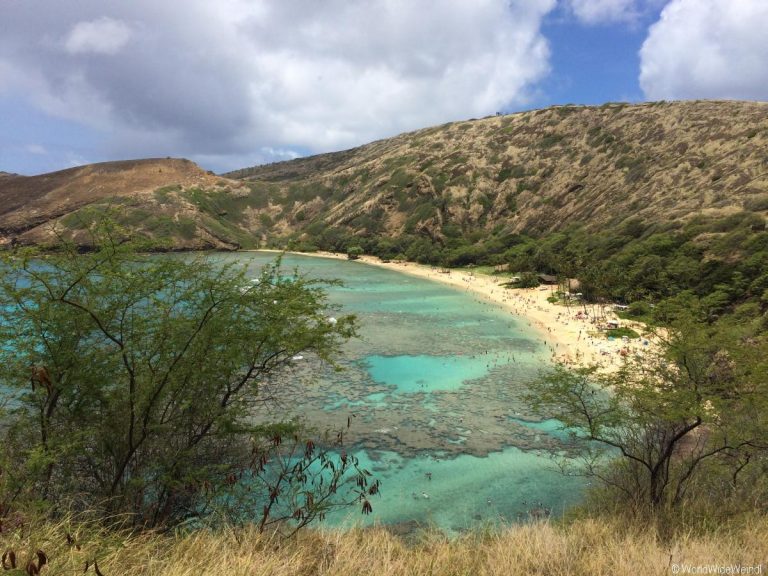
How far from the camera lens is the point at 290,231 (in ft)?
393

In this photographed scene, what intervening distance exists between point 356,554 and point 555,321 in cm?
3649

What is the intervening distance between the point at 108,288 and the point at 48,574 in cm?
593

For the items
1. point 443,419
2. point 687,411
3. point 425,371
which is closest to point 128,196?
point 425,371

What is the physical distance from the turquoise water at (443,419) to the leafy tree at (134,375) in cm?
366

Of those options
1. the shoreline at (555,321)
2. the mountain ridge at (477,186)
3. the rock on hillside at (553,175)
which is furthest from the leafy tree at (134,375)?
the rock on hillside at (553,175)

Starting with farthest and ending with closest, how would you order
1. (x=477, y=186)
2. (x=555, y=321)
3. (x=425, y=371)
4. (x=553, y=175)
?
(x=477, y=186) → (x=553, y=175) → (x=555, y=321) → (x=425, y=371)

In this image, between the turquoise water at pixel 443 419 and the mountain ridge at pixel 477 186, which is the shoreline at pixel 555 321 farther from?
the mountain ridge at pixel 477 186

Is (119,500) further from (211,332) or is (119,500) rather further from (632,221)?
(632,221)

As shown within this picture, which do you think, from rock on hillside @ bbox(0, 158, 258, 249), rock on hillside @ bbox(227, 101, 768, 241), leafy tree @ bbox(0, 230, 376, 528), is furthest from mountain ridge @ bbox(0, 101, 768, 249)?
leafy tree @ bbox(0, 230, 376, 528)

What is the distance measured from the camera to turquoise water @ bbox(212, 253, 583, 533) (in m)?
15.1

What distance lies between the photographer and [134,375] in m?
8.78

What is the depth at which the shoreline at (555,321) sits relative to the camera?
28.9 metres

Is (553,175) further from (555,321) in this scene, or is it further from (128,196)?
(128,196)

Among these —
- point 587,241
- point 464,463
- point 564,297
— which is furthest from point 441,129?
point 464,463
